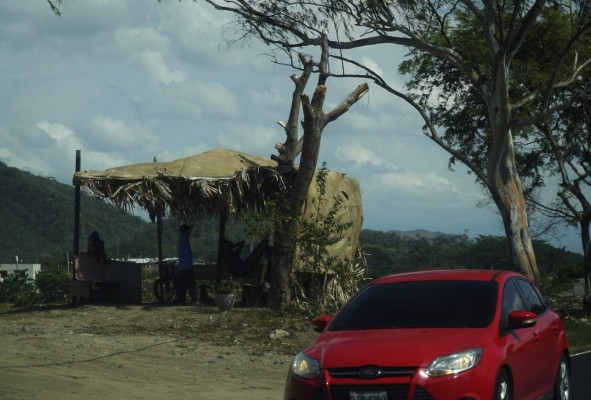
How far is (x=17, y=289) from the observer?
955 inches

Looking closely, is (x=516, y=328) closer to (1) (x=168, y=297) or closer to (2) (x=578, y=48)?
(1) (x=168, y=297)

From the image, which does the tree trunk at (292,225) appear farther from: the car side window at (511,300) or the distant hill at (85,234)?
the distant hill at (85,234)

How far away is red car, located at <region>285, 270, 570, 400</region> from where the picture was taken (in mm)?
7406

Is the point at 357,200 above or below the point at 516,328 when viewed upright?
above

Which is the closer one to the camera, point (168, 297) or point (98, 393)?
point (98, 393)

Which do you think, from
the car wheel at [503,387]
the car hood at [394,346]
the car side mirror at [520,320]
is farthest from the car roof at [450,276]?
the car wheel at [503,387]

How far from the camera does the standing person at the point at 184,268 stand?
19203mm

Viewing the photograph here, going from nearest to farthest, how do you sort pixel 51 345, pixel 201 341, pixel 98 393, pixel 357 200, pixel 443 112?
pixel 98 393
pixel 51 345
pixel 201 341
pixel 357 200
pixel 443 112

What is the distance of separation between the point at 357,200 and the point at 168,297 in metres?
4.68

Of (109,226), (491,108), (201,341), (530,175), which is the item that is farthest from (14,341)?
(109,226)

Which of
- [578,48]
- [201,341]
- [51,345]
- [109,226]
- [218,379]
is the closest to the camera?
[218,379]

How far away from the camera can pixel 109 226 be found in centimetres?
6831

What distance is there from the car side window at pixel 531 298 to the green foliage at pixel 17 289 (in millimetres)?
14385

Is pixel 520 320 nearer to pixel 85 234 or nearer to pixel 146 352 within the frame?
pixel 146 352
